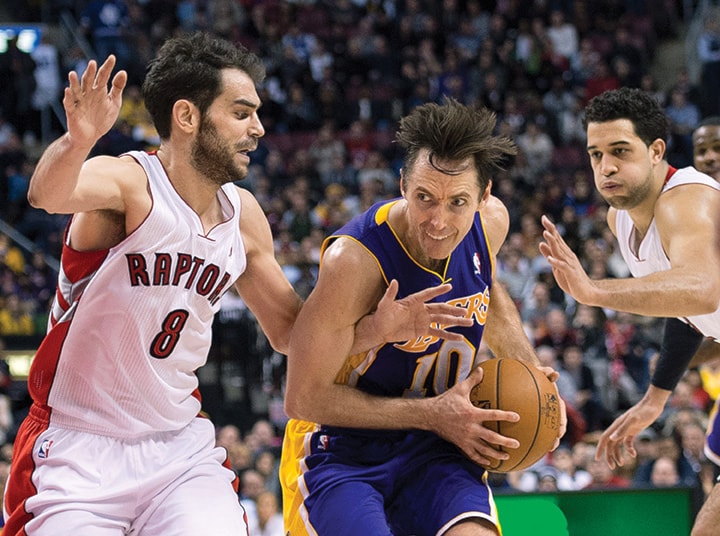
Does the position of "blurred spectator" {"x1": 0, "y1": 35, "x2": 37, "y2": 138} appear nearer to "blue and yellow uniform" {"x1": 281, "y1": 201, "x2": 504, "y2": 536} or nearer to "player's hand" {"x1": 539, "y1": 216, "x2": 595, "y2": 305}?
"blue and yellow uniform" {"x1": 281, "y1": 201, "x2": 504, "y2": 536}

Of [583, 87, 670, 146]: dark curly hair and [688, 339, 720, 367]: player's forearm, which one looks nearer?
[583, 87, 670, 146]: dark curly hair

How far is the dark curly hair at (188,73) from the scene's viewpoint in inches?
150

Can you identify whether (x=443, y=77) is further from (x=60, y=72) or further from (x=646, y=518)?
(x=646, y=518)

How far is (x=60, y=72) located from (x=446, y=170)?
12.6 meters

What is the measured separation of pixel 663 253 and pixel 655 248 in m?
0.07

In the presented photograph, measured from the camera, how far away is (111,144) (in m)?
13.6

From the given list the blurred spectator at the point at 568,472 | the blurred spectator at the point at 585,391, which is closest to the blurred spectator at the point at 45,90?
the blurred spectator at the point at 585,391

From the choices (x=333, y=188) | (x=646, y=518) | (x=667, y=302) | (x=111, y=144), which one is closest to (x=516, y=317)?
(x=667, y=302)

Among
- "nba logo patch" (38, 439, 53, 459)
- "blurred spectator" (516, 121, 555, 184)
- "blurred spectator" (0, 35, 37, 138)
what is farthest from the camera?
"blurred spectator" (0, 35, 37, 138)

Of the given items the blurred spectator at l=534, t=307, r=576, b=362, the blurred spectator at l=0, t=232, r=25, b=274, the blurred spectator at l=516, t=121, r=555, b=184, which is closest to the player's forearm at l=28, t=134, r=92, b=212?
the blurred spectator at l=534, t=307, r=576, b=362

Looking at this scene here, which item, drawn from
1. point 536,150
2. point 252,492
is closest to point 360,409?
point 252,492

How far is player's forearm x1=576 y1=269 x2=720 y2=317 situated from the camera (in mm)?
4109

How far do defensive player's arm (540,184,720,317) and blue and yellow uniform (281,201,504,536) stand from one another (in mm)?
313

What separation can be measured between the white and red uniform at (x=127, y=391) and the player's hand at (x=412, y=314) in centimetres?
65
